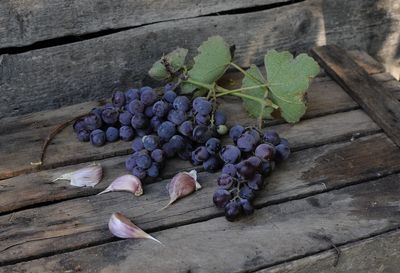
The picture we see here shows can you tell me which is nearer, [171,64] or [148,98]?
[148,98]

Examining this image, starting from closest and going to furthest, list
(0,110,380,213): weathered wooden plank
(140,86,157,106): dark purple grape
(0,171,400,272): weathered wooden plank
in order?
(0,171,400,272): weathered wooden plank → (0,110,380,213): weathered wooden plank → (140,86,157,106): dark purple grape

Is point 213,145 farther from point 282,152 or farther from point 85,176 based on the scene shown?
point 85,176

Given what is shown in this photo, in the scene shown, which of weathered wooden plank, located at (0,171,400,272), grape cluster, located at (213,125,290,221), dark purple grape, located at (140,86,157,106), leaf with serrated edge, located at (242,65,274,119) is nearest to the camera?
weathered wooden plank, located at (0,171,400,272)

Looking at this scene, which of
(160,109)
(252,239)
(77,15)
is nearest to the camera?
(252,239)

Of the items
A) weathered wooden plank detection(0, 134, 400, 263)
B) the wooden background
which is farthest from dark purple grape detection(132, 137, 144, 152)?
the wooden background

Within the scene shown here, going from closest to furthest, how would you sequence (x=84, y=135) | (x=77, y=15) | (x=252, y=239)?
1. (x=252, y=239)
2. (x=84, y=135)
3. (x=77, y=15)

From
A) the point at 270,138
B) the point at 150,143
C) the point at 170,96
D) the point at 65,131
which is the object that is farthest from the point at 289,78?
the point at 65,131

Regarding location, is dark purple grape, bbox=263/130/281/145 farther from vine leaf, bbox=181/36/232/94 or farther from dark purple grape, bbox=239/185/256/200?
vine leaf, bbox=181/36/232/94
